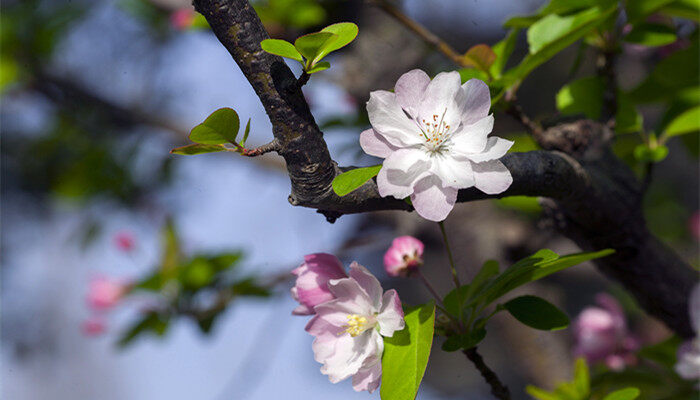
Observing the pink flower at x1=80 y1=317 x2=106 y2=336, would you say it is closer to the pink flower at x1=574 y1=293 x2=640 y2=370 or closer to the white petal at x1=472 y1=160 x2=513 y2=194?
the pink flower at x1=574 y1=293 x2=640 y2=370

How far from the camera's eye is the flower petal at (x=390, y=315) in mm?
411

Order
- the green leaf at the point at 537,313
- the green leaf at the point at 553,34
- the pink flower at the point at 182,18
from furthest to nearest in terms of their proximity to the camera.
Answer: the pink flower at the point at 182,18
the green leaf at the point at 553,34
the green leaf at the point at 537,313

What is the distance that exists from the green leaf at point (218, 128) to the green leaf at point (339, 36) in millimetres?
71

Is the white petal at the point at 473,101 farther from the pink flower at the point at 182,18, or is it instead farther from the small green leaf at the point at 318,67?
the pink flower at the point at 182,18

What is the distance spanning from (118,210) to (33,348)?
0.56 m

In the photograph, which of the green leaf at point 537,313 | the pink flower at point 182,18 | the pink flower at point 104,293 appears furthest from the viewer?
the pink flower at point 104,293

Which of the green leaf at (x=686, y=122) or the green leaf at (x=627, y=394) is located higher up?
the green leaf at (x=686, y=122)

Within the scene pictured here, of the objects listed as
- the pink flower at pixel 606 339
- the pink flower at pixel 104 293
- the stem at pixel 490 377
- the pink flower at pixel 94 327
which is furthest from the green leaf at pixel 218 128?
the pink flower at pixel 94 327

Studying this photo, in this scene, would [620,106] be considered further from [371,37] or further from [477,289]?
[371,37]

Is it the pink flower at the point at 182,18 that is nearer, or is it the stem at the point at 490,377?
the stem at the point at 490,377

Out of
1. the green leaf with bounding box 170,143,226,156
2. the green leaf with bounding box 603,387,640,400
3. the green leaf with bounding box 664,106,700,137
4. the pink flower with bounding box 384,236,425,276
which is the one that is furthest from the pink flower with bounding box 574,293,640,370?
the green leaf with bounding box 170,143,226,156

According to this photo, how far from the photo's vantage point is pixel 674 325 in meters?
0.72

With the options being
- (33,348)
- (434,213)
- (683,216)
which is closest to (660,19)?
(434,213)

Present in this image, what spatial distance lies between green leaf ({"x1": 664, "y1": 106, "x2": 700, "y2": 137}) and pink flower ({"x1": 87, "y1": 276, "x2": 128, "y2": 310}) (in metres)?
1.17
